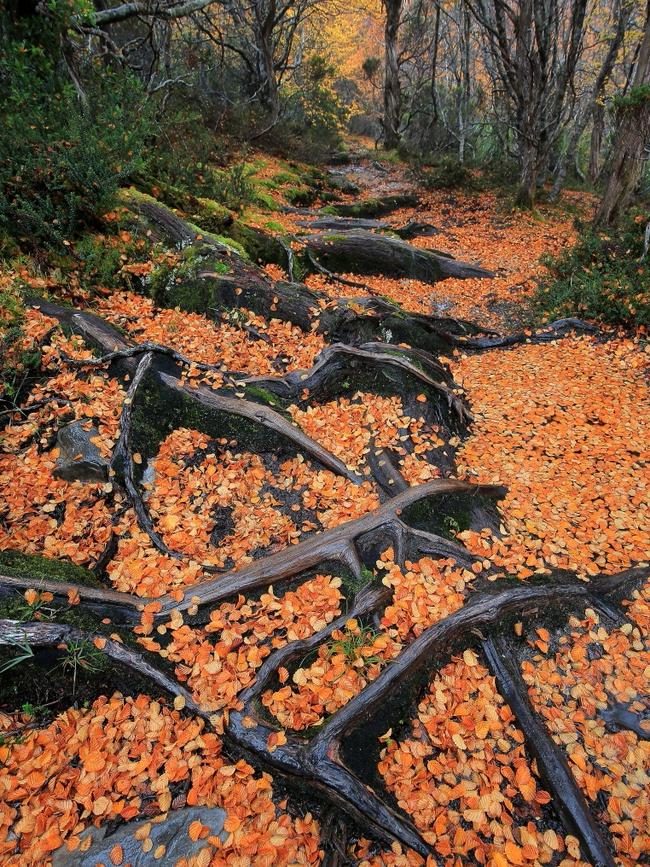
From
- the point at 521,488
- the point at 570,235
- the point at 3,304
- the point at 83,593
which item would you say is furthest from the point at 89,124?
the point at 570,235

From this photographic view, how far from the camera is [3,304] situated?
5.34m

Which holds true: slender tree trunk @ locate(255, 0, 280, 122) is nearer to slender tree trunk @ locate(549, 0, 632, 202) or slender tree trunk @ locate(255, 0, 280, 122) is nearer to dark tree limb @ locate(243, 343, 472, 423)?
slender tree trunk @ locate(549, 0, 632, 202)

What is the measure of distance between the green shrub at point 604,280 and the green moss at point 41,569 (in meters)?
9.65

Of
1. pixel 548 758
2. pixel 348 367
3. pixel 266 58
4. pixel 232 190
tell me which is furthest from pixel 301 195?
pixel 548 758

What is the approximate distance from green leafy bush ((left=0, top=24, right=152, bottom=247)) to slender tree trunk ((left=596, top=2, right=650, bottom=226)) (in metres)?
10.7

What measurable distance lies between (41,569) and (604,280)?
421 inches

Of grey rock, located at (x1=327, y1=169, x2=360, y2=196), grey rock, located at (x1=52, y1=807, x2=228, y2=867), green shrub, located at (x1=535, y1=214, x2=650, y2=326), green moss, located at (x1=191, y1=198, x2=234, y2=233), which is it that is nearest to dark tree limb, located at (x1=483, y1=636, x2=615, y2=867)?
grey rock, located at (x1=52, y1=807, x2=228, y2=867)

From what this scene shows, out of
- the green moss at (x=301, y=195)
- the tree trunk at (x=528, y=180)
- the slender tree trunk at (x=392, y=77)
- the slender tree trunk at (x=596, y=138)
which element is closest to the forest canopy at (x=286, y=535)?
the tree trunk at (x=528, y=180)

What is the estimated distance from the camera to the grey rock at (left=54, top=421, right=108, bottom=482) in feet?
15.1

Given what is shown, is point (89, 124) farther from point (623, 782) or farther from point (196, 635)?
point (623, 782)

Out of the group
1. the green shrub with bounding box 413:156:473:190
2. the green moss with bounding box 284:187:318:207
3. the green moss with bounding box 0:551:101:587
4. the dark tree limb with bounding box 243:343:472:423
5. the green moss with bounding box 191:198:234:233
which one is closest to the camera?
the green moss with bounding box 0:551:101:587

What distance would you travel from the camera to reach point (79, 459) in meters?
4.61

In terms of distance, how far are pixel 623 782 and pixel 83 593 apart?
3.98 meters

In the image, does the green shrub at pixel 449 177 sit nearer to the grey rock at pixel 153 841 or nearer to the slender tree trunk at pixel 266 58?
the slender tree trunk at pixel 266 58
